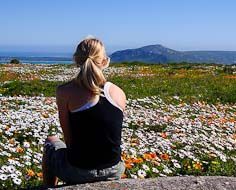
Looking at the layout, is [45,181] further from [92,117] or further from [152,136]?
[152,136]

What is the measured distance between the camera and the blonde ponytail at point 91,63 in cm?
652

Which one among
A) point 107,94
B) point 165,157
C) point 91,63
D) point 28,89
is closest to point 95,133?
point 107,94

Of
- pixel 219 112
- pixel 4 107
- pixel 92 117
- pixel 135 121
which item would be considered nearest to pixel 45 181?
pixel 92 117

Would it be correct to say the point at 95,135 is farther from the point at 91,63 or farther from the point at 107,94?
the point at 91,63

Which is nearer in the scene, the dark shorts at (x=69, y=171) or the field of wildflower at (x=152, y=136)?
the dark shorts at (x=69, y=171)

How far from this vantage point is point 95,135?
6688 millimetres

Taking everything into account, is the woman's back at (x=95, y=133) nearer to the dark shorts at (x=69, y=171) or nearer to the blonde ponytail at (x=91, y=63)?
the dark shorts at (x=69, y=171)

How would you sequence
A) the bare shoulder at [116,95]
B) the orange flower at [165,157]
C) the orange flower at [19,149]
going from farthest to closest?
the orange flower at [165,157] → the orange flower at [19,149] → the bare shoulder at [116,95]

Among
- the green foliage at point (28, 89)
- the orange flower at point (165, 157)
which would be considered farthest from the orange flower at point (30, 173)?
A: the green foliage at point (28, 89)

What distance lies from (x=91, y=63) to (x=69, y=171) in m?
1.29

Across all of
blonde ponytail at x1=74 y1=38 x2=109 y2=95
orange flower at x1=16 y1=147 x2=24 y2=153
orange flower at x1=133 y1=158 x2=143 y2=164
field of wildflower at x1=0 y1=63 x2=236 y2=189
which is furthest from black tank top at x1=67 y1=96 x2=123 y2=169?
orange flower at x1=16 y1=147 x2=24 y2=153

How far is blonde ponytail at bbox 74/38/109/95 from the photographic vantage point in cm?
652

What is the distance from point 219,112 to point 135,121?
12.4ft

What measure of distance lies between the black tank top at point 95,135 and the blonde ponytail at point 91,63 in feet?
0.65
